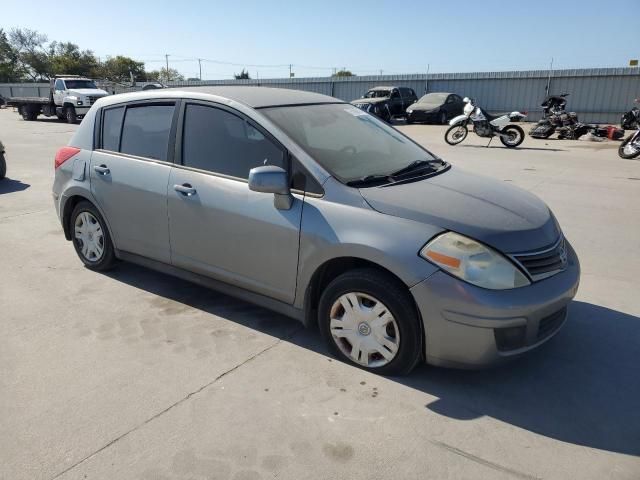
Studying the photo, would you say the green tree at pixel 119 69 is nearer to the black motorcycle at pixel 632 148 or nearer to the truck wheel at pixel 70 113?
the truck wheel at pixel 70 113

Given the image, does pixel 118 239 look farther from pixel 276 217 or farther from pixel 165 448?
pixel 165 448

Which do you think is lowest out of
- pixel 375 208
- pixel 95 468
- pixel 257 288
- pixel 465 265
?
pixel 95 468

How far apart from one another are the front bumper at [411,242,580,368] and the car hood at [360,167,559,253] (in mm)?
279

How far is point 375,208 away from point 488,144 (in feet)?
44.6

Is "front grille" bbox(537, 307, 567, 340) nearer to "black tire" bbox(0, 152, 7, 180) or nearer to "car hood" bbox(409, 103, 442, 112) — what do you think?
"black tire" bbox(0, 152, 7, 180)

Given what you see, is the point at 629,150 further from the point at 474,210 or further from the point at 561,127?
the point at 474,210

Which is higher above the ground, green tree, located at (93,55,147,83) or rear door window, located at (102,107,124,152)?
green tree, located at (93,55,147,83)

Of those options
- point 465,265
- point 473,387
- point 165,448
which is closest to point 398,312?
point 465,265

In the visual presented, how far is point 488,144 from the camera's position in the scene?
15.4m

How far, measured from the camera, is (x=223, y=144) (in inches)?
143

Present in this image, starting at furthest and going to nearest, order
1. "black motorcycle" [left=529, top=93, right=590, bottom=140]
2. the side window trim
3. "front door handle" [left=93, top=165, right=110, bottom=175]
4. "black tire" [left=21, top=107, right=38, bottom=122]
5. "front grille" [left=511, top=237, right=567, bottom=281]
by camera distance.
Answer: "black tire" [left=21, top=107, right=38, bottom=122] < "black motorcycle" [left=529, top=93, right=590, bottom=140] < "front door handle" [left=93, top=165, right=110, bottom=175] < the side window trim < "front grille" [left=511, top=237, right=567, bottom=281]

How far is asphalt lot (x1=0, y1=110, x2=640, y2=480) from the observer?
7.91ft

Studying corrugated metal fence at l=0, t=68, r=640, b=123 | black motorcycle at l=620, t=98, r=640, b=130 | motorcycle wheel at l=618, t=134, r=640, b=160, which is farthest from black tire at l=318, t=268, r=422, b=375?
corrugated metal fence at l=0, t=68, r=640, b=123

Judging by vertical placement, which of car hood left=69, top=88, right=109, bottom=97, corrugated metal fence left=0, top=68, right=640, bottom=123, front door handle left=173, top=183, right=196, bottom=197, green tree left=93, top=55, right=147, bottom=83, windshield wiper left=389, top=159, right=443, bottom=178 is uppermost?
green tree left=93, top=55, right=147, bottom=83
